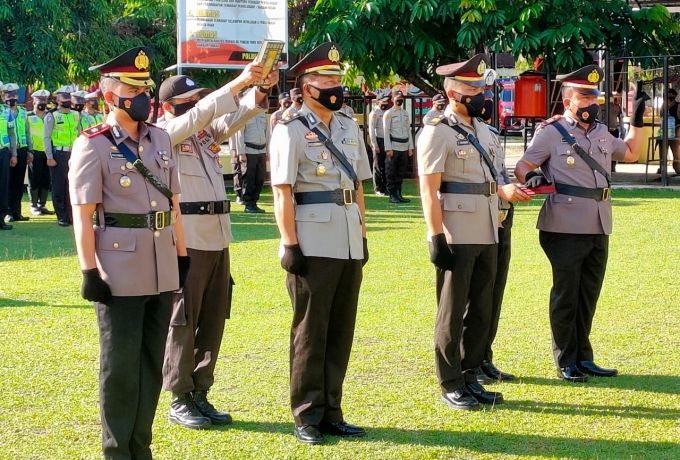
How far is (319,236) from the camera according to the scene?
5250 millimetres

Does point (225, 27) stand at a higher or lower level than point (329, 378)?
higher

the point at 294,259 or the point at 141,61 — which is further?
the point at 294,259

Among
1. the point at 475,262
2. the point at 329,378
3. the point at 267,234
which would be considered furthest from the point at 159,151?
the point at 267,234

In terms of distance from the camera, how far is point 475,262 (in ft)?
19.8

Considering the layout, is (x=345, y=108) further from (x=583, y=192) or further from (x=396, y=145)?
(x=583, y=192)

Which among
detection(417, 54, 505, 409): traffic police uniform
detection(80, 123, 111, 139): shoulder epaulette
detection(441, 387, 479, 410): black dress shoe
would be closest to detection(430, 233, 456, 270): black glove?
detection(417, 54, 505, 409): traffic police uniform

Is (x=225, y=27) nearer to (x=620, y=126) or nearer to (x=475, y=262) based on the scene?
(x=620, y=126)

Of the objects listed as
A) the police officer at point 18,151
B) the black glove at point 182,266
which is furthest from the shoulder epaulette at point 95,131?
the police officer at point 18,151

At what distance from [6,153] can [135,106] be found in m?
11.1

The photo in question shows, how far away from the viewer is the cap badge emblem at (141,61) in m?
4.64

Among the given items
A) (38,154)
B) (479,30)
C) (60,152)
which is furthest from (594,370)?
(479,30)

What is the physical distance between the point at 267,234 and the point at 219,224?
7.87 meters

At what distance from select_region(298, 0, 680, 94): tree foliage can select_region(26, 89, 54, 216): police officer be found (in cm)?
579

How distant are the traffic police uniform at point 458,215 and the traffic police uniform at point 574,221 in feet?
2.60
